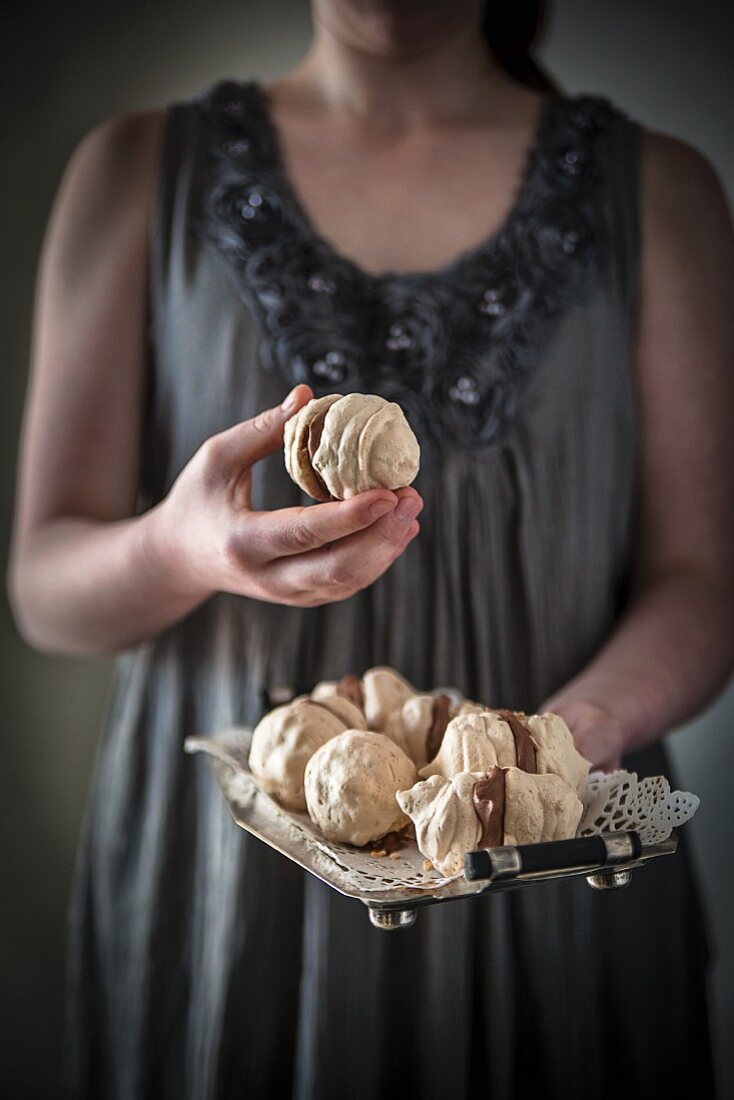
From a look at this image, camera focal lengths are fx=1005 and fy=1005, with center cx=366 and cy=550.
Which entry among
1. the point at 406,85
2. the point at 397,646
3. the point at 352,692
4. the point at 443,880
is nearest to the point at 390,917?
the point at 443,880

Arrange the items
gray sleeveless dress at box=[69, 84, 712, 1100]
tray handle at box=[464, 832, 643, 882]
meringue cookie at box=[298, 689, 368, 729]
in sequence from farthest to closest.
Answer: gray sleeveless dress at box=[69, 84, 712, 1100]
meringue cookie at box=[298, 689, 368, 729]
tray handle at box=[464, 832, 643, 882]

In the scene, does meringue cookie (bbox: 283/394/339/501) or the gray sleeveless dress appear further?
the gray sleeveless dress

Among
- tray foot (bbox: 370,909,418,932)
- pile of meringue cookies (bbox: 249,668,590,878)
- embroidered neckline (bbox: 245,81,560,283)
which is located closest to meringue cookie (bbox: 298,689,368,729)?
pile of meringue cookies (bbox: 249,668,590,878)

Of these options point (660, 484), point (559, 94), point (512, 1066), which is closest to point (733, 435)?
point (660, 484)

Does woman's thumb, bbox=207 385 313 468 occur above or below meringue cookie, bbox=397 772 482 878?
above

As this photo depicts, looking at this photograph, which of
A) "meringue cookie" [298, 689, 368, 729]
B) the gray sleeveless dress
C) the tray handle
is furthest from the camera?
the gray sleeveless dress

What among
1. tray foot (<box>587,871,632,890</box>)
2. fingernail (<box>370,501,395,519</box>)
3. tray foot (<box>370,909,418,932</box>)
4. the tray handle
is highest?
fingernail (<box>370,501,395,519</box>)

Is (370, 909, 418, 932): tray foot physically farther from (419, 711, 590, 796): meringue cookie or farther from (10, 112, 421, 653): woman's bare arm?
(10, 112, 421, 653): woman's bare arm

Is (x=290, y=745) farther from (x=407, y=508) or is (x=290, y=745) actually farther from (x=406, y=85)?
(x=406, y=85)
